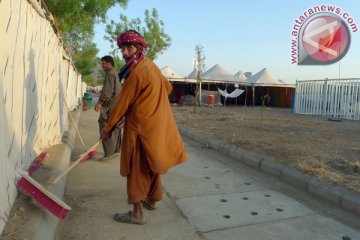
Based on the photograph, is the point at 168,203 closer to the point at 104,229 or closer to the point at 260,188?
the point at 104,229

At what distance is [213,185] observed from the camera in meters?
5.15

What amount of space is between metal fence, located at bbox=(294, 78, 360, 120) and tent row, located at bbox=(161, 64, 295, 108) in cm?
877

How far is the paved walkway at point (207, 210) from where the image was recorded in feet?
11.6

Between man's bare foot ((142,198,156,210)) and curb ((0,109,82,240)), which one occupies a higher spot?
curb ((0,109,82,240))

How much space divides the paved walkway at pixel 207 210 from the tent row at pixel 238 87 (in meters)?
24.5

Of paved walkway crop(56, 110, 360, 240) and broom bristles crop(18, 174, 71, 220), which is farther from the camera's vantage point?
paved walkway crop(56, 110, 360, 240)

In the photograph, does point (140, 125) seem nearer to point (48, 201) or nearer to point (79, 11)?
point (48, 201)

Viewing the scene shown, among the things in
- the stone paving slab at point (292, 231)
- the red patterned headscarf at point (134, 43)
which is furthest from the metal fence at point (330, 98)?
the red patterned headscarf at point (134, 43)

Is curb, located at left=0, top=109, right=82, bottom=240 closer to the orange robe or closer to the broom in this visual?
the broom

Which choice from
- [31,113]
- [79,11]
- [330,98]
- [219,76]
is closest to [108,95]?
[31,113]

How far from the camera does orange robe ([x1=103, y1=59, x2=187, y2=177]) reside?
3.53 meters

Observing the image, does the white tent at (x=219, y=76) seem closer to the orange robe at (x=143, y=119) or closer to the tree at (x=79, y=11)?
the tree at (x=79, y=11)

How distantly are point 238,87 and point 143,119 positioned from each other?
28.3 metres

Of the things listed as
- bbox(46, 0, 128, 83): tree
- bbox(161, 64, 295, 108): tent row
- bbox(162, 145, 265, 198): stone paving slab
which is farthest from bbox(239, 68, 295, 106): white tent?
bbox(162, 145, 265, 198): stone paving slab
